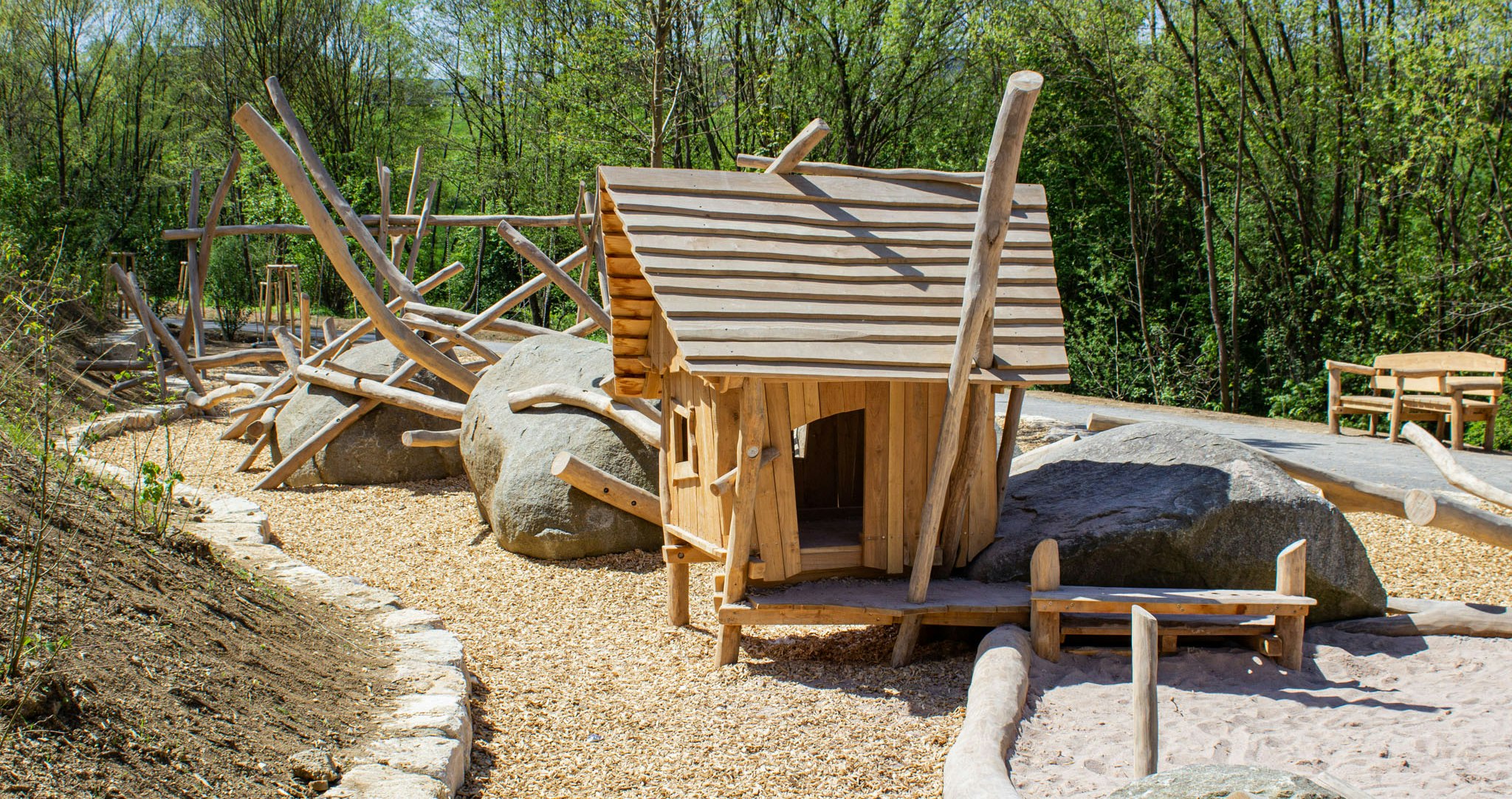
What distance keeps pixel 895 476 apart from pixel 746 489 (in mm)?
848

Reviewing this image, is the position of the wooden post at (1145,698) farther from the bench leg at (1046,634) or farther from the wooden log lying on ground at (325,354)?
the wooden log lying on ground at (325,354)

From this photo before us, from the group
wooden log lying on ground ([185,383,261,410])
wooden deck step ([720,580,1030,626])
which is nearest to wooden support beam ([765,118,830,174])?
wooden deck step ([720,580,1030,626])

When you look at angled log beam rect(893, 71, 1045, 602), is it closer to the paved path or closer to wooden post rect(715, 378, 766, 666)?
wooden post rect(715, 378, 766, 666)

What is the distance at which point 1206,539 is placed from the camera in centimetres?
565

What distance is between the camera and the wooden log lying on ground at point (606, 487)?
699 cm

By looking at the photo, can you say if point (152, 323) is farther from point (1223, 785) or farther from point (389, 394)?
point (1223, 785)

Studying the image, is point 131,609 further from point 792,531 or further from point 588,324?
point 588,324

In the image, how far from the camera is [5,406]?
579cm

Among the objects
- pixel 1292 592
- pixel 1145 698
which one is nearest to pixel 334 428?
pixel 1292 592

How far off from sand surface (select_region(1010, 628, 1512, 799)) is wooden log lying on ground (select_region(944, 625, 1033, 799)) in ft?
0.35

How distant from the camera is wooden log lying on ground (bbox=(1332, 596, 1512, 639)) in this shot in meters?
5.60

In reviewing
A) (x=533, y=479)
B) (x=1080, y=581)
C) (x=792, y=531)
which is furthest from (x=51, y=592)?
(x=1080, y=581)

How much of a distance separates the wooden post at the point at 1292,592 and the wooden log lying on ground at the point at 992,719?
1307 mm

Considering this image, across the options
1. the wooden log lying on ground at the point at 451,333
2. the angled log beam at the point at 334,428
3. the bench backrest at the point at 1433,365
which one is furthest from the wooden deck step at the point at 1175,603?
the bench backrest at the point at 1433,365
